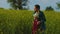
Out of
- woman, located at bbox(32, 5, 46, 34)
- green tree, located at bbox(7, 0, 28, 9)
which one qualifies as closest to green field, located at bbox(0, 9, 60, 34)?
woman, located at bbox(32, 5, 46, 34)

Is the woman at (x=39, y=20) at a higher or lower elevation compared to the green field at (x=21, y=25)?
higher

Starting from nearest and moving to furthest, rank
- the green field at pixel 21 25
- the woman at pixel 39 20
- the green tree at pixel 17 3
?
the woman at pixel 39 20 → the green field at pixel 21 25 → the green tree at pixel 17 3

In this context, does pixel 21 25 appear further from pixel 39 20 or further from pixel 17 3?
pixel 17 3

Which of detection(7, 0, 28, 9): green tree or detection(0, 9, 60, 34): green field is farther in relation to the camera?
detection(7, 0, 28, 9): green tree

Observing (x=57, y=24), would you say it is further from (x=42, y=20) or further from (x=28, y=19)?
(x=42, y=20)

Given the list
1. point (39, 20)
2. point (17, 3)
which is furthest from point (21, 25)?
point (17, 3)

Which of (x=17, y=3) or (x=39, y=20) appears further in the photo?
(x=17, y=3)

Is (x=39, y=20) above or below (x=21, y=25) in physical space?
above

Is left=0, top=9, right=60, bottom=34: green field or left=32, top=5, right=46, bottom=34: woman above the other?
left=32, top=5, right=46, bottom=34: woman

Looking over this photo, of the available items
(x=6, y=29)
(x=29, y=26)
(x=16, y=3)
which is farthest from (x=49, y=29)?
(x=16, y=3)

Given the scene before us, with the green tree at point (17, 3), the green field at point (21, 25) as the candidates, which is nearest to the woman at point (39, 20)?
the green field at point (21, 25)

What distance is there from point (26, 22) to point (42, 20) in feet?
14.3

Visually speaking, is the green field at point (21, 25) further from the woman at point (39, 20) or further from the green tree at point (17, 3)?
the green tree at point (17, 3)

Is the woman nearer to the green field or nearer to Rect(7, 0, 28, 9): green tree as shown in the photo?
the green field
